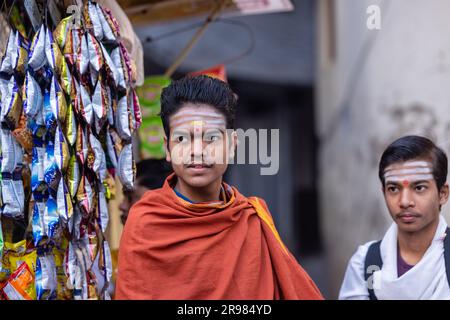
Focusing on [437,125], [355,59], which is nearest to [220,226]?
[437,125]

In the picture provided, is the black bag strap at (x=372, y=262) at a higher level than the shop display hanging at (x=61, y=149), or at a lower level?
lower

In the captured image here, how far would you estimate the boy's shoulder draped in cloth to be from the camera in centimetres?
213

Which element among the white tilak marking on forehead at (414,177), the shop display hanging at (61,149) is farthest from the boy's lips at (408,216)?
the shop display hanging at (61,149)

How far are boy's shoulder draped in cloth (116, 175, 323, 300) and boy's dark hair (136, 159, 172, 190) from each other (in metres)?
1.06

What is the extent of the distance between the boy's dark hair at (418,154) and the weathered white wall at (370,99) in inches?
45.3

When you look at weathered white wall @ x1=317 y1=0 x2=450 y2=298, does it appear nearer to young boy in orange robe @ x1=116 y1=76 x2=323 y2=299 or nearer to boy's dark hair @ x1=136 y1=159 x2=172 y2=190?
boy's dark hair @ x1=136 y1=159 x2=172 y2=190

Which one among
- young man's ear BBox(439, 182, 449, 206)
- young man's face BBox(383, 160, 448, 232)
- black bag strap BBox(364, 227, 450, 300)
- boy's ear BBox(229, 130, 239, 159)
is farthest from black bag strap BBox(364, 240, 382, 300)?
boy's ear BBox(229, 130, 239, 159)

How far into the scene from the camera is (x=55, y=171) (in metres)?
2.45

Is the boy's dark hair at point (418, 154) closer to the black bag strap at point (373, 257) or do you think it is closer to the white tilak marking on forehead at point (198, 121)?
the black bag strap at point (373, 257)

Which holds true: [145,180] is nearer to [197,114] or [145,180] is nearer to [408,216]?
[197,114]

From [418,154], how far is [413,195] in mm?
169

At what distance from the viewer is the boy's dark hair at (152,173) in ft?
10.9

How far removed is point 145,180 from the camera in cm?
334
